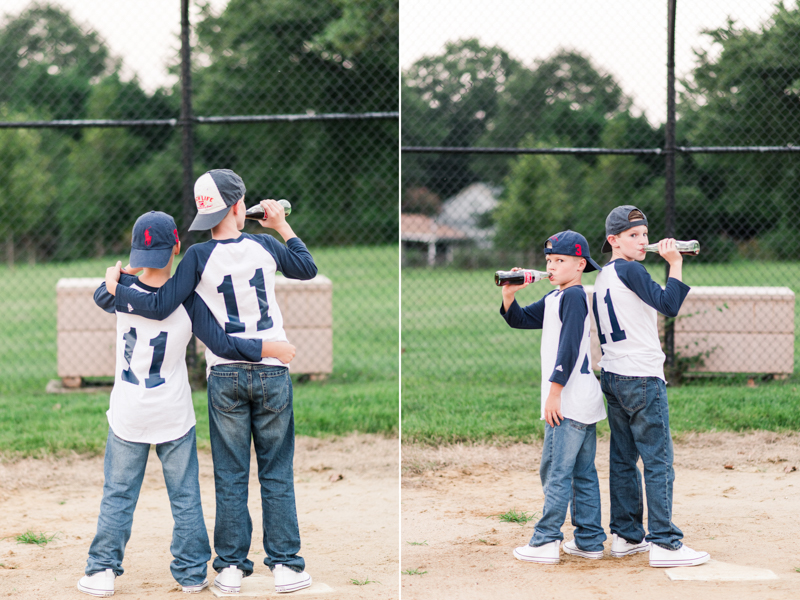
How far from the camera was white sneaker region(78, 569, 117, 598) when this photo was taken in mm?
3084

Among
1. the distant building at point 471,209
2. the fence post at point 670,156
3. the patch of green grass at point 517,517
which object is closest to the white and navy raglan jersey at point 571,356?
the patch of green grass at point 517,517

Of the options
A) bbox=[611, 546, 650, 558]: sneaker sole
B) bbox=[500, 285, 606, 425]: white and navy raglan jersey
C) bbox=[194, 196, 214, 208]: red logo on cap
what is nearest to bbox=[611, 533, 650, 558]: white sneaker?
bbox=[611, 546, 650, 558]: sneaker sole

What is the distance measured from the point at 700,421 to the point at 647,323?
264 centimetres

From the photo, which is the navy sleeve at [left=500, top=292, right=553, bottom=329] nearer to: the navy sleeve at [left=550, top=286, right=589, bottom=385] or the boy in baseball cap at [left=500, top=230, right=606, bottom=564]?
the boy in baseball cap at [left=500, top=230, right=606, bottom=564]

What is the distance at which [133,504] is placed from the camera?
319cm

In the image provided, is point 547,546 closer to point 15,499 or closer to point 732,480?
point 732,480

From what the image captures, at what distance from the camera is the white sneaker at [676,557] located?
10.9 feet

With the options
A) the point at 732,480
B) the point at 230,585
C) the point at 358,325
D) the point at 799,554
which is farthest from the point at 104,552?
the point at 358,325

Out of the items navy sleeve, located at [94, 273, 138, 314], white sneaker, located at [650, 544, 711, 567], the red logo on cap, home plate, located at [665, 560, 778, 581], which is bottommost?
home plate, located at [665, 560, 778, 581]

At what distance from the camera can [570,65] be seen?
1065 inches

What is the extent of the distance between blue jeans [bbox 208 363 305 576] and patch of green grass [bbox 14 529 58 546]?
3.89ft

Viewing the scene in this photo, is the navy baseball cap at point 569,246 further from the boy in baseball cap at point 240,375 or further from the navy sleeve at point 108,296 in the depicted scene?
the navy sleeve at point 108,296

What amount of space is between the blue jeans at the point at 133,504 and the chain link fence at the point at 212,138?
13819 mm

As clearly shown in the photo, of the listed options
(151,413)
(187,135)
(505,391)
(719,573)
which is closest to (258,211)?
(151,413)
